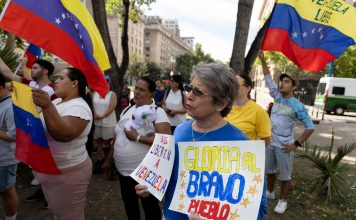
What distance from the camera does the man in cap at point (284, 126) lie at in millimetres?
4145

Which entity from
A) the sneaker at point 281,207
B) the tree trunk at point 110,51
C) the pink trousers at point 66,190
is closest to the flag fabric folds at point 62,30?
the pink trousers at point 66,190

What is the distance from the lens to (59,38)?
8.07 feet

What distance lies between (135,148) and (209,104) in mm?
1377

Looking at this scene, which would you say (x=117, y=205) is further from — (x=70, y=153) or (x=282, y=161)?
(x=282, y=161)

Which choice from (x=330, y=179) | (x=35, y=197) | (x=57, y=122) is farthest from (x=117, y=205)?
(x=330, y=179)

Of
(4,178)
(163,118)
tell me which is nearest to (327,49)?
(163,118)

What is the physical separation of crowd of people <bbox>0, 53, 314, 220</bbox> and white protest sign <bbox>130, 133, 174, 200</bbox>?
0.08 meters

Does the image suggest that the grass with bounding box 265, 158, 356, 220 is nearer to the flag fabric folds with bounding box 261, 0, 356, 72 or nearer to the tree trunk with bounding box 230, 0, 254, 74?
the flag fabric folds with bounding box 261, 0, 356, 72

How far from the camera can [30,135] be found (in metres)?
2.23

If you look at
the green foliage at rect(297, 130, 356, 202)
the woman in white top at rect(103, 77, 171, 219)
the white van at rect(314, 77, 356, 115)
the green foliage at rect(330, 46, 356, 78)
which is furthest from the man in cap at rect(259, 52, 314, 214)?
the green foliage at rect(330, 46, 356, 78)

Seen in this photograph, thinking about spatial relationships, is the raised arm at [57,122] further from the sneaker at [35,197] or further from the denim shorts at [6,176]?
the sneaker at [35,197]

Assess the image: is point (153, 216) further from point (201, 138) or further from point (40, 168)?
point (201, 138)

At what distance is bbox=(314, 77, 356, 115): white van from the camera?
20.9 metres

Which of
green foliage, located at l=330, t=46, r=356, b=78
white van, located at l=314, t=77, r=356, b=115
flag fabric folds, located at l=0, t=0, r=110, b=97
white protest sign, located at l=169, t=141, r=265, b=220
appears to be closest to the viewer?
white protest sign, located at l=169, t=141, r=265, b=220
